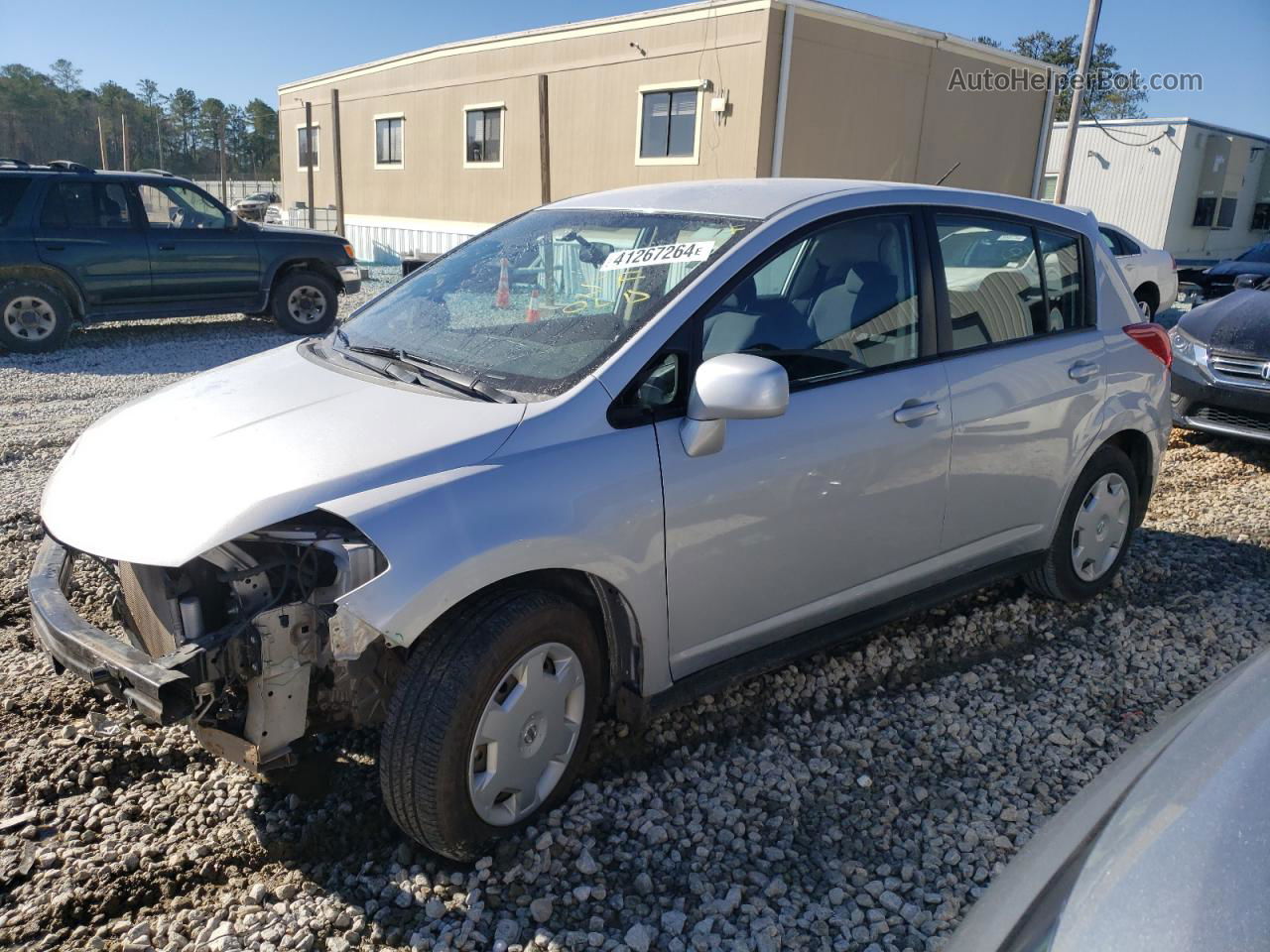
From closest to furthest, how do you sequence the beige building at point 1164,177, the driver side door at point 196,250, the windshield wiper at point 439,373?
the windshield wiper at point 439,373
the driver side door at point 196,250
the beige building at point 1164,177

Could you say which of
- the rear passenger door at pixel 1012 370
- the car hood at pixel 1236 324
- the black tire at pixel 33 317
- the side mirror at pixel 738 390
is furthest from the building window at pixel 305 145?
the side mirror at pixel 738 390

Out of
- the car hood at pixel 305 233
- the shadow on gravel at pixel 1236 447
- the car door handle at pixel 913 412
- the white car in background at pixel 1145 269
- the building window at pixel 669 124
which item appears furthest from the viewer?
the building window at pixel 669 124

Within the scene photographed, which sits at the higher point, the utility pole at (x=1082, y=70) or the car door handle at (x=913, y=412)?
the utility pole at (x=1082, y=70)

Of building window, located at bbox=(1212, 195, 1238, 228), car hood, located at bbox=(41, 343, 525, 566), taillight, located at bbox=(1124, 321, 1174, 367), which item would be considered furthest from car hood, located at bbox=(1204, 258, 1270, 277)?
car hood, located at bbox=(41, 343, 525, 566)

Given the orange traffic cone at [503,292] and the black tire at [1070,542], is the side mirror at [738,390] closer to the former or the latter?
the orange traffic cone at [503,292]

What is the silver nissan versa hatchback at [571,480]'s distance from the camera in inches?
93.6

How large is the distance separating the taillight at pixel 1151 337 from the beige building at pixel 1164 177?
2477 centimetres

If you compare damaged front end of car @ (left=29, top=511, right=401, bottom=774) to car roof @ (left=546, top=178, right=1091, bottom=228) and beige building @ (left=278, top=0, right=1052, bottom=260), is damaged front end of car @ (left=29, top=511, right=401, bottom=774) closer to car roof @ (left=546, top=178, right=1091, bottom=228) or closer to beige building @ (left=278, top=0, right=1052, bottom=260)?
car roof @ (left=546, top=178, right=1091, bottom=228)

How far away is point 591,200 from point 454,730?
2.25 meters

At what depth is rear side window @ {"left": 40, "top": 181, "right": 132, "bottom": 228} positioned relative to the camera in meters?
9.79

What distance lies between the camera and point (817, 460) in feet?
9.89

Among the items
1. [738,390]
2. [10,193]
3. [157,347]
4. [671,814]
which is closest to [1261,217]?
[157,347]

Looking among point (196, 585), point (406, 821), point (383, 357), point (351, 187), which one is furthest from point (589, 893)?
point (351, 187)

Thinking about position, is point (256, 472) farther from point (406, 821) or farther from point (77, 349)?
point (77, 349)
